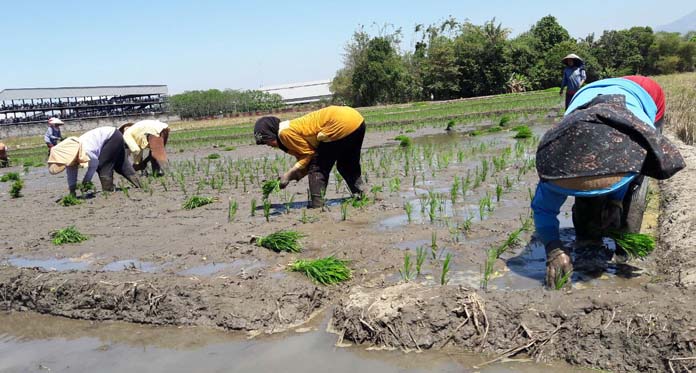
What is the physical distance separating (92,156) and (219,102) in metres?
57.2

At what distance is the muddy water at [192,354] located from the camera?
252 centimetres

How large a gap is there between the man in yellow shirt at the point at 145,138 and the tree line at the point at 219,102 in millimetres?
50898

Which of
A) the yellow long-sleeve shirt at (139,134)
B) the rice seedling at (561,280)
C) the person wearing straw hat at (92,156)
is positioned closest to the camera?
the rice seedling at (561,280)

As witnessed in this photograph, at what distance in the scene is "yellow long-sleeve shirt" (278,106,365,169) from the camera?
221 inches

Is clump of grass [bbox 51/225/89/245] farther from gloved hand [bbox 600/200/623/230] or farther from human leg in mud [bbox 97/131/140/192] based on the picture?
gloved hand [bbox 600/200/623/230]

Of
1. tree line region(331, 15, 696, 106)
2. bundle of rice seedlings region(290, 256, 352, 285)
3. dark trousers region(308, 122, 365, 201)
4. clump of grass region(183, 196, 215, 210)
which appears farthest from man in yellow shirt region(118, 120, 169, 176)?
tree line region(331, 15, 696, 106)

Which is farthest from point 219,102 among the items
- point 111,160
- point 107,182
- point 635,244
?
point 635,244

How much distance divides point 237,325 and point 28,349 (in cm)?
123

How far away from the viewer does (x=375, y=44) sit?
158 ft

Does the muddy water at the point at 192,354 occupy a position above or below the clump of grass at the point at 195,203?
below

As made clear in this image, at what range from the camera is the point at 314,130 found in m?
5.63

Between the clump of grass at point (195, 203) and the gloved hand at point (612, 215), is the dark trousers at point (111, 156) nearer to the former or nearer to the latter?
the clump of grass at point (195, 203)

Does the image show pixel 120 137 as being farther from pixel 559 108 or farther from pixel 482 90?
pixel 482 90

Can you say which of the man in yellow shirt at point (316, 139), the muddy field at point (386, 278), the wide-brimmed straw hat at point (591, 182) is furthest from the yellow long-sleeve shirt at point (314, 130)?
the wide-brimmed straw hat at point (591, 182)
